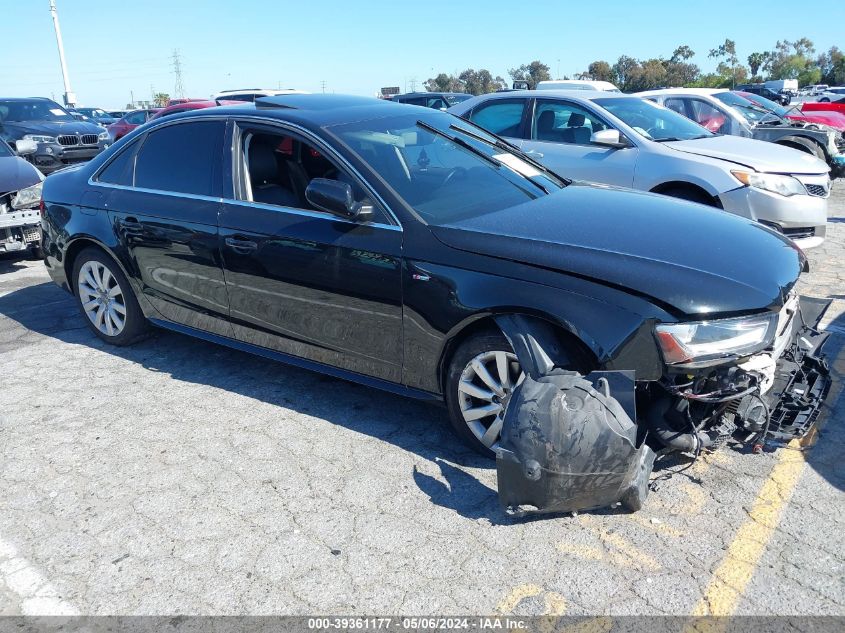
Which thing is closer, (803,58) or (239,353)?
(239,353)

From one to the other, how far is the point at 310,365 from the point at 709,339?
220 cm

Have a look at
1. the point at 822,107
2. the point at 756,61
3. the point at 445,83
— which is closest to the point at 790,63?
the point at 756,61

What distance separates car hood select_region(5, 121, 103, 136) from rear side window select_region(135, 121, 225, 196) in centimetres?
1031

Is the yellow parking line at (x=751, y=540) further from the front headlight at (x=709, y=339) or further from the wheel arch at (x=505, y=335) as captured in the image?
the wheel arch at (x=505, y=335)

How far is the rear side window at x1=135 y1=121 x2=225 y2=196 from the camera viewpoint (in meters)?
4.26

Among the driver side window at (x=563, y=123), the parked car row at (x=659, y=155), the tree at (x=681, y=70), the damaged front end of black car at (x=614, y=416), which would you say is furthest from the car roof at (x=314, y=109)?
the tree at (x=681, y=70)

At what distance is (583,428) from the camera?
273 centimetres

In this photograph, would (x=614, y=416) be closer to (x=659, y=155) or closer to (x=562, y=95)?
(x=659, y=155)

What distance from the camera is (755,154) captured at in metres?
6.55

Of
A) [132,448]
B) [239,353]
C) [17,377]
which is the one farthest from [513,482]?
[17,377]

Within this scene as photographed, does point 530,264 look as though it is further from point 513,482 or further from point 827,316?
point 827,316

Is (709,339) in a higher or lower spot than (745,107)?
lower

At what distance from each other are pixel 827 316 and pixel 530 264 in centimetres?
343

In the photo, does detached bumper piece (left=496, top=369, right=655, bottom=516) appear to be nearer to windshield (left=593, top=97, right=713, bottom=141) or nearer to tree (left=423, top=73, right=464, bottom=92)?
windshield (left=593, top=97, right=713, bottom=141)
